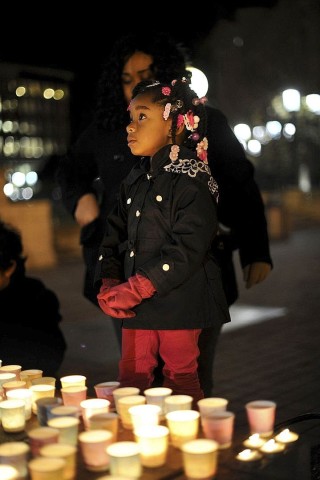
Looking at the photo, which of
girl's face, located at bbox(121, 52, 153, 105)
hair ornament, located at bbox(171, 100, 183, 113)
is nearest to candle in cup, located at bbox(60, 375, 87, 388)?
hair ornament, located at bbox(171, 100, 183, 113)

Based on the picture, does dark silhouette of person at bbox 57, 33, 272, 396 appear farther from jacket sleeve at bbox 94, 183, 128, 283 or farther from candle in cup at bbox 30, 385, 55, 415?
candle in cup at bbox 30, 385, 55, 415

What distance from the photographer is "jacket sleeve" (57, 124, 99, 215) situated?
13.3ft

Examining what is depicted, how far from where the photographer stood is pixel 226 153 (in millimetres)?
3717

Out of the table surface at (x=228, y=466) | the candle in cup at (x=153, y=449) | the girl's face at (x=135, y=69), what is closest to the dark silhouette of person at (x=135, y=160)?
the girl's face at (x=135, y=69)

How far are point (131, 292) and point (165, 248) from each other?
7.7 inches

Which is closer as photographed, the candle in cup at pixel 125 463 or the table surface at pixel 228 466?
the candle in cup at pixel 125 463

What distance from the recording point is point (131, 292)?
285cm

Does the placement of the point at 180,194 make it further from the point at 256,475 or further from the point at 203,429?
the point at 256,475

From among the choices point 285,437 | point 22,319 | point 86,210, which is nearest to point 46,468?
point 285,437

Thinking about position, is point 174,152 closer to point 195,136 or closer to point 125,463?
point 195,136

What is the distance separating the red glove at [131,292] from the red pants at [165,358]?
0.22 m

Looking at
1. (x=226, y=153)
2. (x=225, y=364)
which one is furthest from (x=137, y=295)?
(x=225, y=364)

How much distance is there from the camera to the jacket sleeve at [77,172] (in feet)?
13.3

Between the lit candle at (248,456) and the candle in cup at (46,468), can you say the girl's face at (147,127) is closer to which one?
the lit candle at (248,456)
